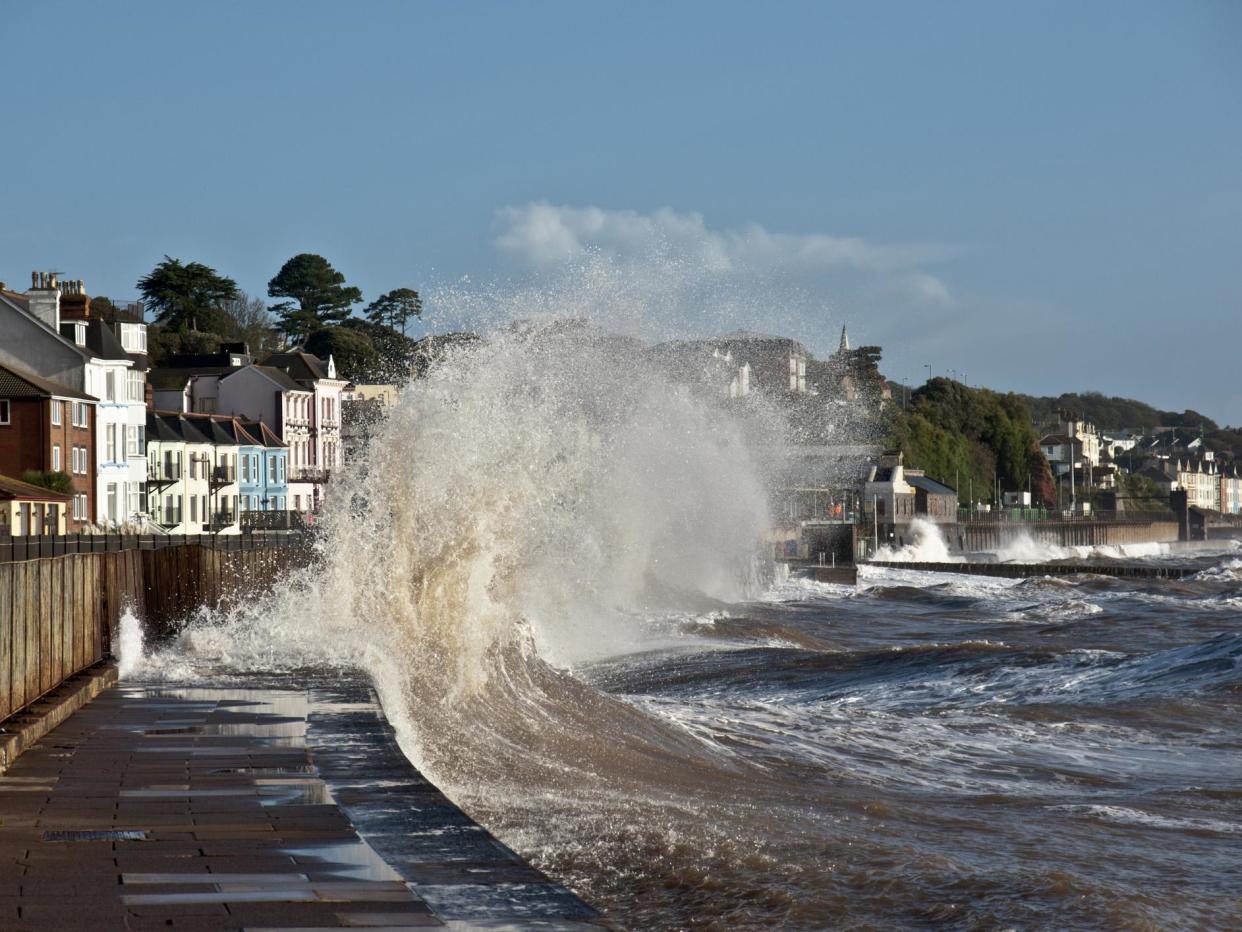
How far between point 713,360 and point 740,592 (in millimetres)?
7903

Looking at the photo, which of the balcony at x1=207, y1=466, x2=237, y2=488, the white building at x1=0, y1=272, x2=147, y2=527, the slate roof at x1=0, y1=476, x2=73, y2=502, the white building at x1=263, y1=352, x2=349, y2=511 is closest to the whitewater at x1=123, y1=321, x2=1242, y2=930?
the slate roof at x1=0, y1=476, x2=73, y2=502

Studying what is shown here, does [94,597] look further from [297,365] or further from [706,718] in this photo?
[297,365]

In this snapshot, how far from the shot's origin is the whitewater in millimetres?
8195

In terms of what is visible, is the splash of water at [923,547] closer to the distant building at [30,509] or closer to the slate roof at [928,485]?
the slate roof at [928,485]

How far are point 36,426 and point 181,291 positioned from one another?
4069 cm

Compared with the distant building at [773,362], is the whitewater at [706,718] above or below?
below

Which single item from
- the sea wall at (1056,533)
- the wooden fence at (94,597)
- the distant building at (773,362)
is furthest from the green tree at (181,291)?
the wooden fence at (94,597)

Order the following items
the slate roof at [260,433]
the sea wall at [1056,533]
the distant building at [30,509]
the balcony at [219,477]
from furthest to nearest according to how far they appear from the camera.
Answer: the sea wall at [1056,533]
the slate roof at [260,433]
the balcony at [219,477]
the distant building at [30,509]

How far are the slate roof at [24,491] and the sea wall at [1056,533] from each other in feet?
226

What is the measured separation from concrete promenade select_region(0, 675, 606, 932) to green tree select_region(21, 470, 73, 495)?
46996mm

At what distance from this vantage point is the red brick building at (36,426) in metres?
54.9

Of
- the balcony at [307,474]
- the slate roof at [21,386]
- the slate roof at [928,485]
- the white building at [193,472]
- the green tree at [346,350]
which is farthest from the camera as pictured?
the slate roof at [928,485]

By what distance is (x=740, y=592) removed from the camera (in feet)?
170

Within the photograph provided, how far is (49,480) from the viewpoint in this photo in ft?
177
